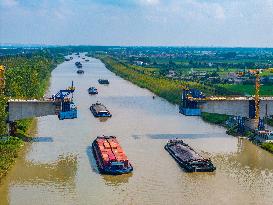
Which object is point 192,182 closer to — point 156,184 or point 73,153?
point 156,184

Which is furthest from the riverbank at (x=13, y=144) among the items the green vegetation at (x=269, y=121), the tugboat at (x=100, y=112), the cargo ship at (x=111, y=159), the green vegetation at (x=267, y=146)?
the green vegetation at (x=269, y=121)

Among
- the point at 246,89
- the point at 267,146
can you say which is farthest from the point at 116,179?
the point at 246,89

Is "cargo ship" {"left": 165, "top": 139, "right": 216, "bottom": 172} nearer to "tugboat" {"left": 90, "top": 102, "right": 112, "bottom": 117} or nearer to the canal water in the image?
the canal water

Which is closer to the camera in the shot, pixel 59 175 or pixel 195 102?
pixel 59 175

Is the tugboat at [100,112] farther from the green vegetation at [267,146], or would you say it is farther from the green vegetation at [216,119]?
the green vegetation at [267,146]

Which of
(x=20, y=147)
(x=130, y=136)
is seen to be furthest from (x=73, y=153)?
(x=130, y=136)

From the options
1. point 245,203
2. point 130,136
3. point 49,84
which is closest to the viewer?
point 245,203

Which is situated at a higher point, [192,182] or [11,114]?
[11,114]
